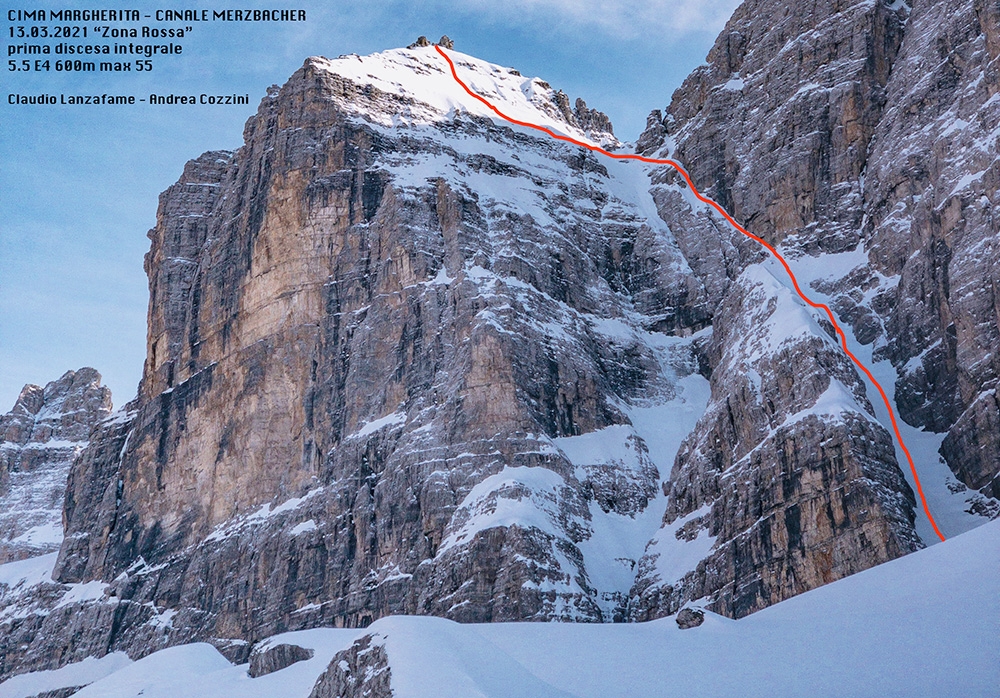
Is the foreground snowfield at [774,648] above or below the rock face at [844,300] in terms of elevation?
below

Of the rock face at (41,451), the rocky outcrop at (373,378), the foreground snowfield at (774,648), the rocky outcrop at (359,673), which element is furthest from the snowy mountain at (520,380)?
the rock face at (41,451)

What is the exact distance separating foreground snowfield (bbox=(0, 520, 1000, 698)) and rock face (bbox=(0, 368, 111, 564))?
3945 inches

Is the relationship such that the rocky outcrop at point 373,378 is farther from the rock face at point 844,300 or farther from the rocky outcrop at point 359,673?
the rocky outcrop at point 359,673

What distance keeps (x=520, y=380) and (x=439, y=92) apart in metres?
46.8

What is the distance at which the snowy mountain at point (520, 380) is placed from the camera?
84.7 meters

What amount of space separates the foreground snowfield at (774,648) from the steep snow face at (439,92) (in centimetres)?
6797

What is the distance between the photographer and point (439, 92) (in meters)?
142

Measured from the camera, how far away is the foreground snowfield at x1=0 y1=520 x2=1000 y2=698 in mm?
51875

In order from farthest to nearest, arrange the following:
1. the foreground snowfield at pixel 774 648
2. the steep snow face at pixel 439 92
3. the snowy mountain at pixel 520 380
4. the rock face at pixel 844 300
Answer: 1. the steep snow face at pixel 439 92
2. the snowy mountain at pixel 520 380
3. the rock face at pixel 844 300
4. the foreground snowfield at pixel 774 648

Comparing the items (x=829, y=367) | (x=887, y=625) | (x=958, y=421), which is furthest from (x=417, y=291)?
(x=887, y=625)

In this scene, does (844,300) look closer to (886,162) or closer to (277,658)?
(886,162)

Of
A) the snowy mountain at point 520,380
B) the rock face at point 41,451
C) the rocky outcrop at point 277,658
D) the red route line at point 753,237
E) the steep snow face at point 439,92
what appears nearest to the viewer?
the snowy mountain at point 520,380

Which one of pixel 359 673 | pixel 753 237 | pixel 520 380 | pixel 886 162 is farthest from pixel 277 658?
pixel 886 162

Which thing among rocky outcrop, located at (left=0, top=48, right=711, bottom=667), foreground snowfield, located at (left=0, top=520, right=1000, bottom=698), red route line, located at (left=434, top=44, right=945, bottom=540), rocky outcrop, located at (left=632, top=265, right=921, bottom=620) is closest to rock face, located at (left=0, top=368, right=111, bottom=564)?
rocky outcrop, located at (left=0, top=48, right=711, bottom=667)
